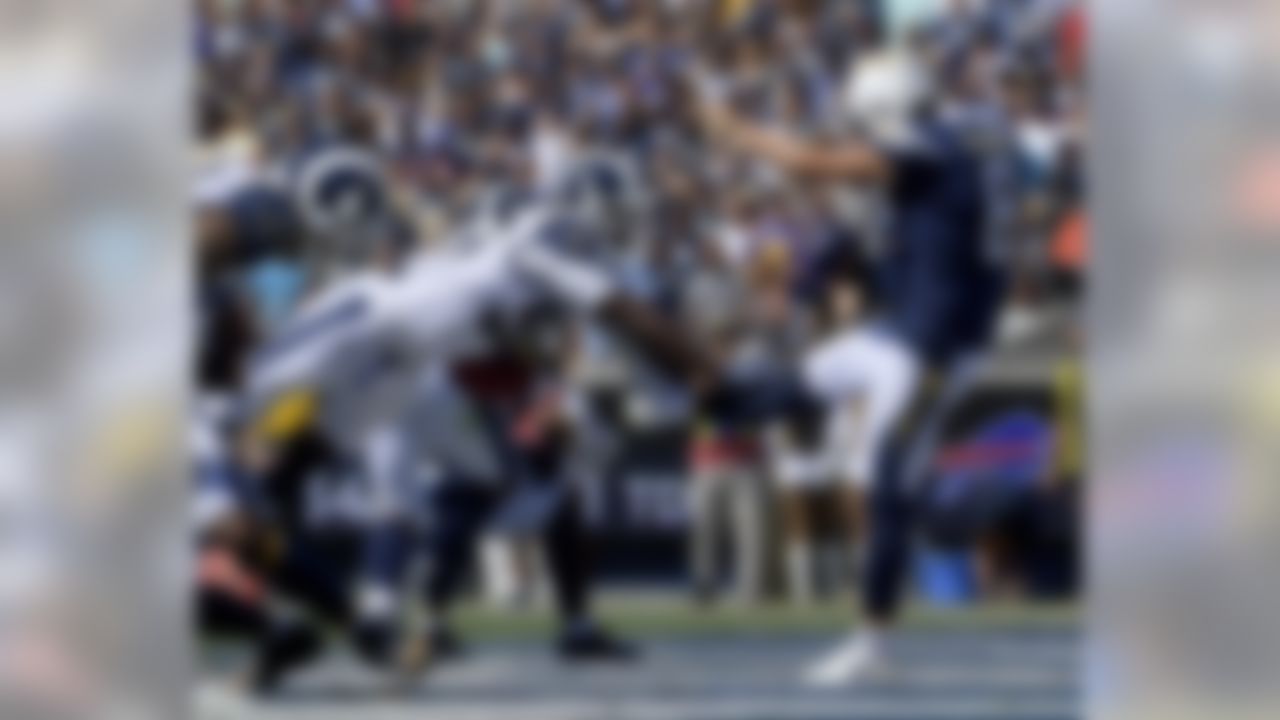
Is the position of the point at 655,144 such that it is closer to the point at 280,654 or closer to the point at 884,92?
the point at 884,92

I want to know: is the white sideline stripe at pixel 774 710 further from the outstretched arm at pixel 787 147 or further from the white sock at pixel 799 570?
the outstretched arm at pixel 787 147

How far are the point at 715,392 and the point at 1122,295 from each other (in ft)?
11.9

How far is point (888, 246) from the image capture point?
4.50m

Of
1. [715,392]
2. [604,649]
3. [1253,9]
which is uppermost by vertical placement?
[715,392]

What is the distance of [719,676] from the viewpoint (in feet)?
13.7

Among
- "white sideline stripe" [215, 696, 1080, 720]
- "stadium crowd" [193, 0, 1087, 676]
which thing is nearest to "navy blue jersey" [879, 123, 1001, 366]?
"stadium crowd" [193, 0, 1087, 676]

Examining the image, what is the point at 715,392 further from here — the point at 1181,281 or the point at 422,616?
the point at 1181,281

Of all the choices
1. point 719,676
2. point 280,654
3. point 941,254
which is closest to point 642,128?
point 941,254

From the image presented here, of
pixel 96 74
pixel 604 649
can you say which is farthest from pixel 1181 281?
pixel 604 649

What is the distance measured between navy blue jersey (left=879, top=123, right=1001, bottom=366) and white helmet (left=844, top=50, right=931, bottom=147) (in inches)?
2.6

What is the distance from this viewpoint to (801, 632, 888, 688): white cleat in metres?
4.21

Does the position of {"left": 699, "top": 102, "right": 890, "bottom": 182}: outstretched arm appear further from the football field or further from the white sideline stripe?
the white sideline stripe

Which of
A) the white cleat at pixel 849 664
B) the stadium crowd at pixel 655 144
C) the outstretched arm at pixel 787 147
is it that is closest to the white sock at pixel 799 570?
the stadium crowd at pixel 655 144

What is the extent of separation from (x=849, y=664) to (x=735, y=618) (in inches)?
8.6
